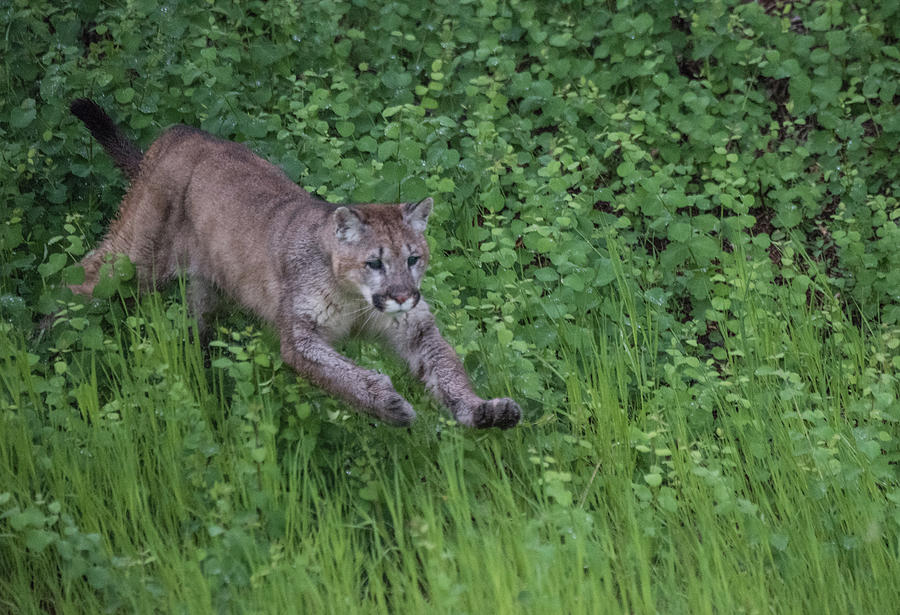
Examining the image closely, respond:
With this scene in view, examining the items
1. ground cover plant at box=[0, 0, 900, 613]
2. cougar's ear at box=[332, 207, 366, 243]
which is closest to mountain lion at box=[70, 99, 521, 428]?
cougar's ear at box=[332, 207, 366, 243]

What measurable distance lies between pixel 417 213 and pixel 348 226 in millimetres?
418

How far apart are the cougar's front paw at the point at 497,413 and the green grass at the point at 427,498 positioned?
0.15 m

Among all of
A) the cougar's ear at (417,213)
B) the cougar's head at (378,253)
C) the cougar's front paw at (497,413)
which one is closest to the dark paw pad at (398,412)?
the cougar's front paw at (497,413)

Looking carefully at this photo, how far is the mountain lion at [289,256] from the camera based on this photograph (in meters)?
6.08

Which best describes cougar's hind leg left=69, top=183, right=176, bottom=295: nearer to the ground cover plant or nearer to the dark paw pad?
the ground cover plant

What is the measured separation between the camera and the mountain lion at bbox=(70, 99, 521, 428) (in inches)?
239

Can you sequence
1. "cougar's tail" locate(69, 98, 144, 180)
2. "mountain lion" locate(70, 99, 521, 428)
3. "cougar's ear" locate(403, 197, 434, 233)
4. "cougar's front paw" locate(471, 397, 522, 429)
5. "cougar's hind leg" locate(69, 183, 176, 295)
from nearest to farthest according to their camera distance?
"cougar's front paw" locate(471, 397, 522, 429), "mountain lion" locate(70, 99, 521, 428), "cougar's ear" locate(403, 197, 434, 233), "cougar's hind leg" locate(69, 183, 176, 295), "cougar's tail" locate(69, 98, 144, 180)

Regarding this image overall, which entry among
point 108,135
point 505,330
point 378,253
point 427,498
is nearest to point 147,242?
point 108,135

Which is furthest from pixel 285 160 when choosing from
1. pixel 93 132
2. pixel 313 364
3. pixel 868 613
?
pixel 868 613

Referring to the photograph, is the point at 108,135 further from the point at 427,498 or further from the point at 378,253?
the point at 427,498

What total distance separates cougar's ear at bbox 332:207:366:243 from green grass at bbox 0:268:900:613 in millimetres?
753

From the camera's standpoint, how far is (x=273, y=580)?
4.96m

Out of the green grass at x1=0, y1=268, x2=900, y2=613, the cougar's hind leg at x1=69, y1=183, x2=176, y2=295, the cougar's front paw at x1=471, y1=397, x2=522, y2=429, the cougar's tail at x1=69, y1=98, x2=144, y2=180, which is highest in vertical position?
the cougar's tail at x1=69, y1=98, x2=144, y2=180

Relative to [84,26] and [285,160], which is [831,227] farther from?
[84,26]
